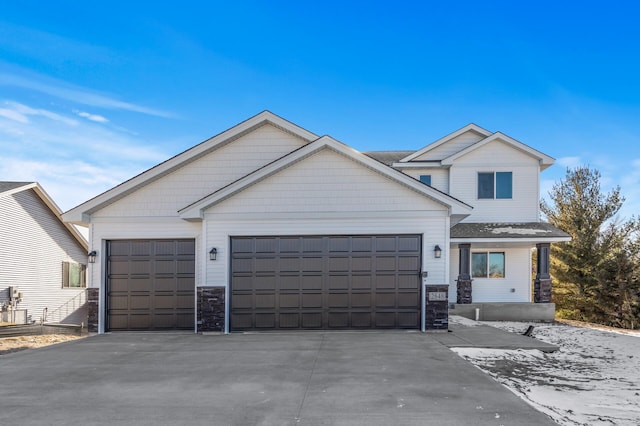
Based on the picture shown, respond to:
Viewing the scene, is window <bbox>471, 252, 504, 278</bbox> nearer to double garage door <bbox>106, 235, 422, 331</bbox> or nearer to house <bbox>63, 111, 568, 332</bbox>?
house <bbox>63, 111, 568, 332</bbox>

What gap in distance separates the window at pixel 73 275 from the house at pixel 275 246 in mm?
10496

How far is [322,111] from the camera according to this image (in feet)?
76.1

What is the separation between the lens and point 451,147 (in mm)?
18172

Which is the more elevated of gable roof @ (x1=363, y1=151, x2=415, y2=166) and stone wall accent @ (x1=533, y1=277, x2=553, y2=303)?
gable roof @ (x1=363, y1=151, x2=415, y2=166)

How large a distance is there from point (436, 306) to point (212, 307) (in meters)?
6.17

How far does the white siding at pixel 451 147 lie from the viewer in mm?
18109

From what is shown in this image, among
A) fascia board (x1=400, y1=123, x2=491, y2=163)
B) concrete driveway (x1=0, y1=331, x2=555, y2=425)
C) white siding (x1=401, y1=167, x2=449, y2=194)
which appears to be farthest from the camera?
fascia board (x1=400, y1=123, x2=491, y2=163)

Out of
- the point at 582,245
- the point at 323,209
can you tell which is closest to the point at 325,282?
the point at 323,209

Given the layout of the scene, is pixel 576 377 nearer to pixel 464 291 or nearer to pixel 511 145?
pixel 464 291

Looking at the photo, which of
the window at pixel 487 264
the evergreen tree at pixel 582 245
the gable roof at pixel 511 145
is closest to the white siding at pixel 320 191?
the gable roof at pixel 511 145

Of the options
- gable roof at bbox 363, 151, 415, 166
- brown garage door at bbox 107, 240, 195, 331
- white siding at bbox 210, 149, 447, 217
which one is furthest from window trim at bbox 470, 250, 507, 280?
brown garage door at bbox 107, 240, 195, 331

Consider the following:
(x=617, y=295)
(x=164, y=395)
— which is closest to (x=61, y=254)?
(x=164, y=395)

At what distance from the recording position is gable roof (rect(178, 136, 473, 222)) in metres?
11.5

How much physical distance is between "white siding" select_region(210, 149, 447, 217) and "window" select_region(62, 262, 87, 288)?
1361 cm
